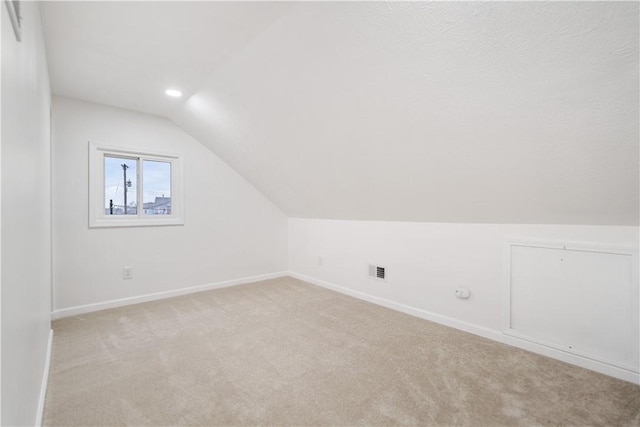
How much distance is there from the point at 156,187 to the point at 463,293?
354 centimetres

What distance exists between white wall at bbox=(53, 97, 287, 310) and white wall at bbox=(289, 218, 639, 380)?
3.57 feet

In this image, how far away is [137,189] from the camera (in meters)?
3.43

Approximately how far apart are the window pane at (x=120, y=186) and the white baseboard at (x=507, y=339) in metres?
2.75

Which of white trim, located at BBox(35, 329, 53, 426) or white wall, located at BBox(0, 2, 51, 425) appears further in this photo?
white trim, located at BBox(35, 329, 53, 426)

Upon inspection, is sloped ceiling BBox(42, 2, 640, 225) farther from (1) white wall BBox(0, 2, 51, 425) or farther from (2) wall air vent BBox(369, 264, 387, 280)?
(1) white wall BBox(0, 2, 51, 425)

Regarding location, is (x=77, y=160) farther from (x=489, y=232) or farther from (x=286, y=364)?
(x=489, y=232)

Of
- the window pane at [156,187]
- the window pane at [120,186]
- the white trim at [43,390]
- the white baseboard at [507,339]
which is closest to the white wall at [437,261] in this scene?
the white baseboard at [507,339]

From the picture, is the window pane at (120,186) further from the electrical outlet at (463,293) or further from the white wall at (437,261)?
the electrical outlet at (463,293)

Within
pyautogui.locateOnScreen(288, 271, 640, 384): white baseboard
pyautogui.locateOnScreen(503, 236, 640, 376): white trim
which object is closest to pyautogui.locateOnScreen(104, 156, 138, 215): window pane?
pyautogui.locateOnScreen(288, 271, 640, 384): white baseboard

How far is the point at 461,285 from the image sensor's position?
2617 millimetres

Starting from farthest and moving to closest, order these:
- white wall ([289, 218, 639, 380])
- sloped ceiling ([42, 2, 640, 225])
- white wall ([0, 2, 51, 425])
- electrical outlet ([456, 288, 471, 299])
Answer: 1. electrical outlet ([456, 288, 471, 299])
2. white wall ([289, 218, 639, 380])
3. sloped ceiling ([42, 2, 640, 225])
4. white wall ([0, 2, 51, 425])

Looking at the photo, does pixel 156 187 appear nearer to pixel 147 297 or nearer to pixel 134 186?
pixel 134 186

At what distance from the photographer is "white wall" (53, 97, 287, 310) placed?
9.55ft

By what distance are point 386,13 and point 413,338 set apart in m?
2.27
